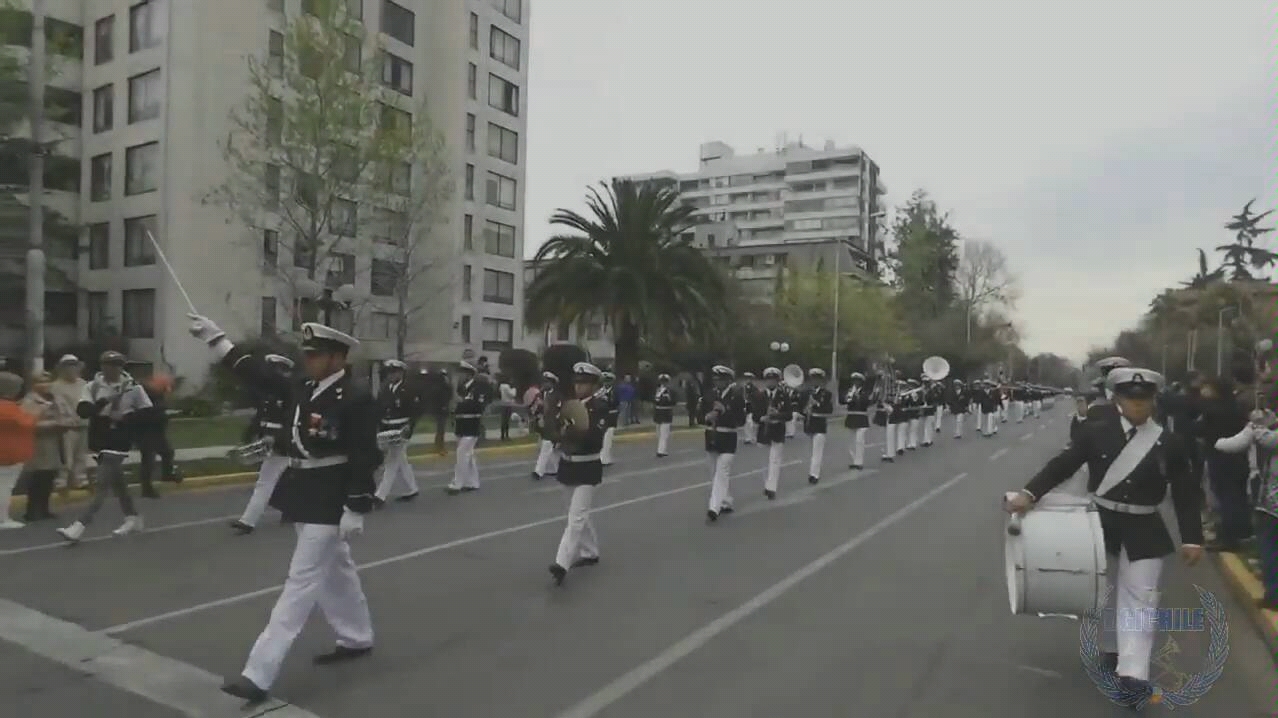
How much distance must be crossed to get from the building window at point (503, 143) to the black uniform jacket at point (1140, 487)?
4813 cm

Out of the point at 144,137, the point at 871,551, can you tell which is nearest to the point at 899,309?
the point at 144,137

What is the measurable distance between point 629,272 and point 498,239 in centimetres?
2201

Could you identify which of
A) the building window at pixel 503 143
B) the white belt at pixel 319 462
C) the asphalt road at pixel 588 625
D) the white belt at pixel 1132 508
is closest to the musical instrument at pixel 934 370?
the asphalt road at pixel 588 625

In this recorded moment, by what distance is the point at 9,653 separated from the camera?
6012mm

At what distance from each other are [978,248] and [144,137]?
69777 mm

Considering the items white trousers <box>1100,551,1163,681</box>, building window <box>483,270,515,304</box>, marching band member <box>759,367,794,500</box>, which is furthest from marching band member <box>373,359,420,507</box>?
building window <box>483,270,515,304</box>

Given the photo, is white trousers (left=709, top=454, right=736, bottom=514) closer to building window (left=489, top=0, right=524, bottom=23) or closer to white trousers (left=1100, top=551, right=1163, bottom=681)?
white trousers (left=1100, top=551, right=1163, bottom=681)

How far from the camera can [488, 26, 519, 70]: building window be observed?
169 feet

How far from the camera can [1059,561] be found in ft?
17.3

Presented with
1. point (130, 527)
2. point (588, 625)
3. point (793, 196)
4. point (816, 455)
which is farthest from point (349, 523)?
point (793, 196)

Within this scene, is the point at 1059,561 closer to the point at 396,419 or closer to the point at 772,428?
the point at 772,428

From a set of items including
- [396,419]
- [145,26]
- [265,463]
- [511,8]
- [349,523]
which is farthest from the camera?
[511,8]

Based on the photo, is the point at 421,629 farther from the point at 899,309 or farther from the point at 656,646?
the point at 899,309

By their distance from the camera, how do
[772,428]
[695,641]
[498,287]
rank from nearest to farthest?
[695,641], [772,428], [498,287]
